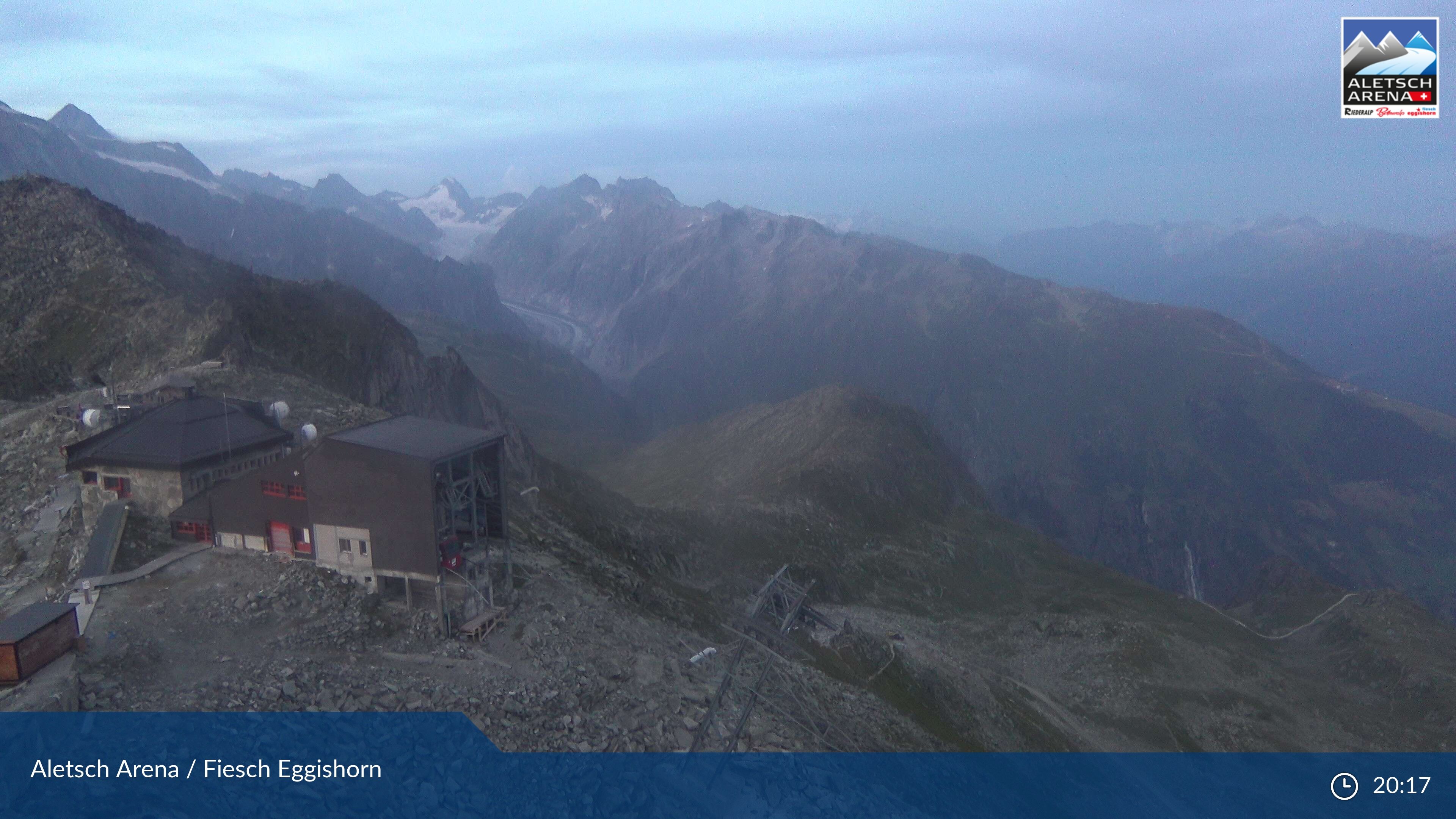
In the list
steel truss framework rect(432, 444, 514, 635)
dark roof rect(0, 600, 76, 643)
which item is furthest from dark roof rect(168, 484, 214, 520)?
steel truss framework rect(432, 444, 514, 635)

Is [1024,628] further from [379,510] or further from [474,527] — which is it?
[379,510]

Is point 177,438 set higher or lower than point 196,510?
higher

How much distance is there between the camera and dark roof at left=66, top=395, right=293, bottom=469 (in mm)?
34938

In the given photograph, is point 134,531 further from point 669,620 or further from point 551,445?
point 551,445

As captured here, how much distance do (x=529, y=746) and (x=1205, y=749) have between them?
58.7 metres

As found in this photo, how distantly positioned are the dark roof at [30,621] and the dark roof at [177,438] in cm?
1158

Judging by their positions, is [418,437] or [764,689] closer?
[418,437]

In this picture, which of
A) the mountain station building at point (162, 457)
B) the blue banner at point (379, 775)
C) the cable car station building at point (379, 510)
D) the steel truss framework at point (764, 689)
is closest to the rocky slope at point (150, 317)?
the mountain station building at point (162, 457)

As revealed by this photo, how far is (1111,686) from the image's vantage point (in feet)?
229

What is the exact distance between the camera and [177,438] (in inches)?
1405

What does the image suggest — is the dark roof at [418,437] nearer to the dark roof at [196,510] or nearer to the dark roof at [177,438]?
the dark roof at [196,510]

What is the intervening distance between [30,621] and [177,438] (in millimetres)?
14349

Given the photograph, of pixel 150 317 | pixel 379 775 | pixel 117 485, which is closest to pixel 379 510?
pixel 379 775

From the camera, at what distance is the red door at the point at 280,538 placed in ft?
105
